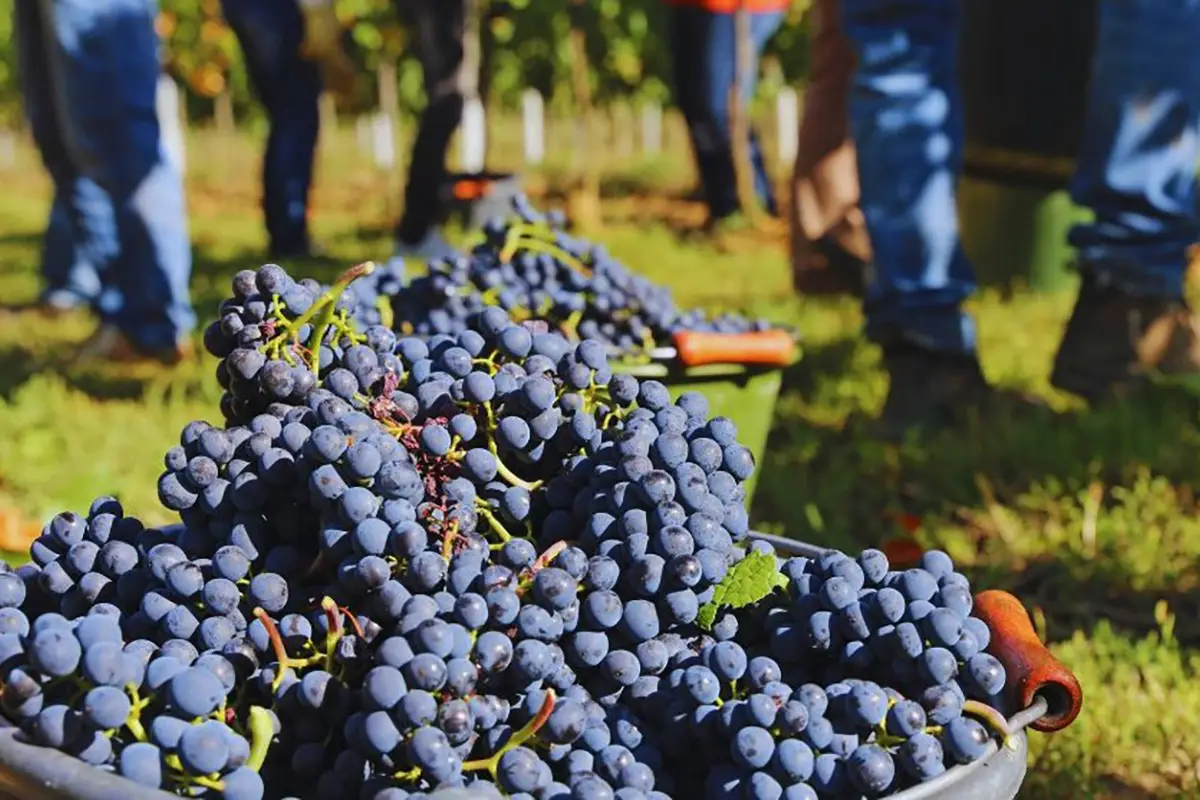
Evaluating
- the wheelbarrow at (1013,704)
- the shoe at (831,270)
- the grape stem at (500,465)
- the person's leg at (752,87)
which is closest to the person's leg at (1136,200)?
the shoe at (831,270)

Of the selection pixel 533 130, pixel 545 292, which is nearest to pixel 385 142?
pixel 533 130

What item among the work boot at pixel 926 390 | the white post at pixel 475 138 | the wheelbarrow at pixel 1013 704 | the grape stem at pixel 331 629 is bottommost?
the white post at pixel 475 138

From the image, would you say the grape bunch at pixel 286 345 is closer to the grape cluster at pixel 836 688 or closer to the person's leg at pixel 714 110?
the grape cluster at pixel 836 688

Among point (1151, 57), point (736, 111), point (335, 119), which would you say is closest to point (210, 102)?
point (335, 119)

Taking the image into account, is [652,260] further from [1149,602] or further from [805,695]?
[805,695]

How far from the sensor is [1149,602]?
2.07 metres

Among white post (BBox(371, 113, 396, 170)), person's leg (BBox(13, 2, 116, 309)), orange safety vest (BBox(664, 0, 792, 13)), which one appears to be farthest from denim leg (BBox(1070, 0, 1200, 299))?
white post (BBox(371, 113, 396, 170))

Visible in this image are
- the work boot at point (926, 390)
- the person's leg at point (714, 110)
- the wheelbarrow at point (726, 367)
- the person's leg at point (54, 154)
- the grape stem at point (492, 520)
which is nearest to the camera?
the grape stem at point (492, 520)

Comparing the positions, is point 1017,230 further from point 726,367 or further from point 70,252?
point 70,252

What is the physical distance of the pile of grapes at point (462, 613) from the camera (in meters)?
0.88

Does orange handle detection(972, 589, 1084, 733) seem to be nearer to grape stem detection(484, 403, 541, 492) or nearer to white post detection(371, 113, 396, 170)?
grape stem detection(484, 403, 541, 492)

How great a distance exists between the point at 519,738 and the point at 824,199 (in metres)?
3.61

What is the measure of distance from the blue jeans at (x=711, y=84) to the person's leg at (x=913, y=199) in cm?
305

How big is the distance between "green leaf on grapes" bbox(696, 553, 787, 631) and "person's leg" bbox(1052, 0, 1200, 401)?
1.87 metres
